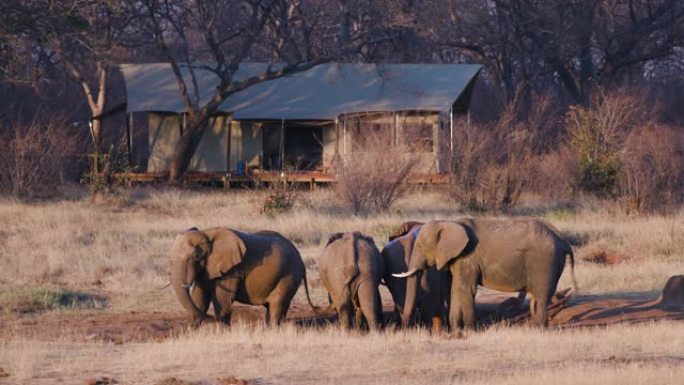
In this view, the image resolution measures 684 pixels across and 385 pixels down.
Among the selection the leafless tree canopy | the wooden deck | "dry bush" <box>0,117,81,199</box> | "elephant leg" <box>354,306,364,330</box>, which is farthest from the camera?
the wooden deck

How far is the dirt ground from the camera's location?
14.4 m

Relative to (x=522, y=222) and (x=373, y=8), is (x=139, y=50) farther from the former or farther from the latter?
(x=522, y=222)

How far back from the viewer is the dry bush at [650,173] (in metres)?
26.3

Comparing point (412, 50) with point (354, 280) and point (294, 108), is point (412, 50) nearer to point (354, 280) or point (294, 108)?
point (294, 108)

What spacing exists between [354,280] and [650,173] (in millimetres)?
14397

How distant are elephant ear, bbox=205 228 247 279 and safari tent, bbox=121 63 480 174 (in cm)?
2178

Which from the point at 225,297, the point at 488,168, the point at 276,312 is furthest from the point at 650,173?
the point at 225,297

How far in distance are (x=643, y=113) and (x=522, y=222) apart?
21243 millimetres

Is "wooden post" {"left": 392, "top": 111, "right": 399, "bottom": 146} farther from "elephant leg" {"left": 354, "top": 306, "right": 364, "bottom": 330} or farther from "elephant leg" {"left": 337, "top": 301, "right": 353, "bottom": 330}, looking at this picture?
"elephant leg" {"left": 337, "top": 301, "right": 353, "bottom": 330}

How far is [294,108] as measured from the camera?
3784cm

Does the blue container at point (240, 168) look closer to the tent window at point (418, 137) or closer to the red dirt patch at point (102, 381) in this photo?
the tent window at point (418, 137)

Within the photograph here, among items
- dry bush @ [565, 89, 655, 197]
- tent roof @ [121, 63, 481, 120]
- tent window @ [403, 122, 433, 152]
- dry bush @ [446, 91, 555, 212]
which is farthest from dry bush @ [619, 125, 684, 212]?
tent roof @ [121, 63, 481, 120]

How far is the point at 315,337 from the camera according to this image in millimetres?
13031

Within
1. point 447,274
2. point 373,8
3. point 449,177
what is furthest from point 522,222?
point 373,8
